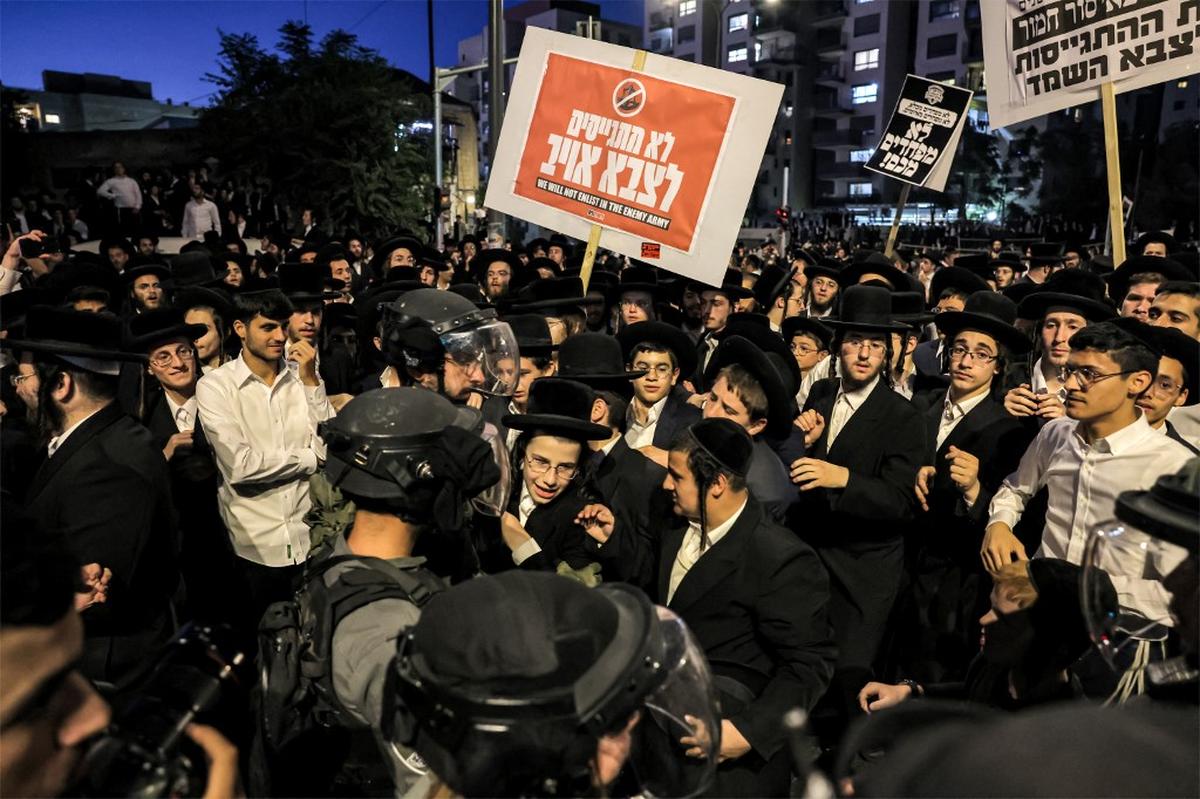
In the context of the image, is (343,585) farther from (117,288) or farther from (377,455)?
(117,288)

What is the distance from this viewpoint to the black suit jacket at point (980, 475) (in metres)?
4.59

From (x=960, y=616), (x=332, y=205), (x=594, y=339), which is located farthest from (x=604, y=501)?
(x=332, y=205)

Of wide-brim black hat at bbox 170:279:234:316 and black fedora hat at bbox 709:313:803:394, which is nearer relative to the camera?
black fedora hat at bbox 709:313:803:394

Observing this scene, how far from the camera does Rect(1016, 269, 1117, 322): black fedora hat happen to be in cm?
494

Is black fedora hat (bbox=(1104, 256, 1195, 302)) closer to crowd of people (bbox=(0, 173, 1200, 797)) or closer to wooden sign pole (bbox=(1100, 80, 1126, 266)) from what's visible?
crowd of people (bbox=(0, 173, 1200, 797))

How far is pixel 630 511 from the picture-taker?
3955 millimetres

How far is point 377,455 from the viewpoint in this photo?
88.4 inches

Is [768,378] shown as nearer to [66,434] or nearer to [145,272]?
[66,434]

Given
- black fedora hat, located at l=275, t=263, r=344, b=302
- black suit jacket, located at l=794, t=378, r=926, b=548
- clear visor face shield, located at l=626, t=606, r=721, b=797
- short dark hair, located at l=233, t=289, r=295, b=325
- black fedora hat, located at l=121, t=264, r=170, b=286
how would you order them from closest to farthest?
clear visor face shield, located at l=626, t=606, r=721, b=797 → black suit jacket, located at l=794, t=378, r=926, b=548 → short dark hair, located at l=233, t=289, r=295, b=325 → black fedora hat, located at l=275, t=263, r=344, b=302 → black fedora hat, located at l=121, t=264, r=170, b=286

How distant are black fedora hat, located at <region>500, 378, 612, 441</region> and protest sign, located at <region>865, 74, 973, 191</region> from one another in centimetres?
573

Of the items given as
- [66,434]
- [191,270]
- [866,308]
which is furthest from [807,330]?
[191,270]

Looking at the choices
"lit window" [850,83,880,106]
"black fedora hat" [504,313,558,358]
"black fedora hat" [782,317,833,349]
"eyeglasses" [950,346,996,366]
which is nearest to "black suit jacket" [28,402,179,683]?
"black fedora hat" [504,313,558,358]

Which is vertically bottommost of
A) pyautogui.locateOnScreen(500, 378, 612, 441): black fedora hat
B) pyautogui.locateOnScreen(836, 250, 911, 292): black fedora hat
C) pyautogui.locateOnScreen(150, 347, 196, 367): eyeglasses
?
pyautogui.locateOnScreen(500, 378, 612, 441): black fedora hat

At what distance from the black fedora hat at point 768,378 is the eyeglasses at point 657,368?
2.85 feet
